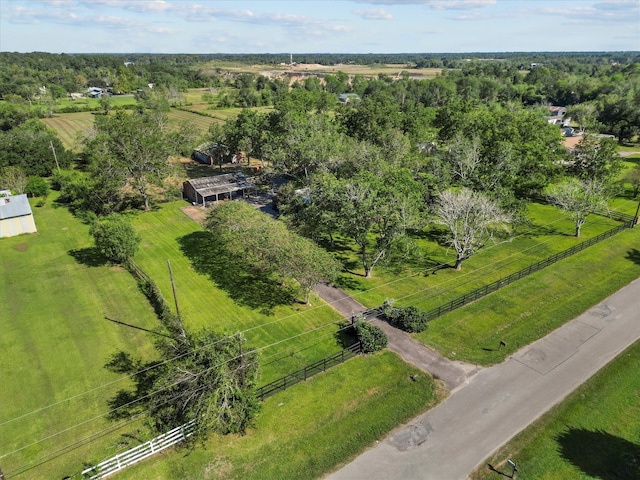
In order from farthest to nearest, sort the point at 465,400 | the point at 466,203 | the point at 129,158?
the point at 129,158, the point at 466,203, the point at 465,400

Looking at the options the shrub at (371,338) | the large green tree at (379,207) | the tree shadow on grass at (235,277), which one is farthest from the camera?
the tree shadow on grass at (235,277)

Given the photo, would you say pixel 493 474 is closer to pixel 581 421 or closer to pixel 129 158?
pixel 581 421

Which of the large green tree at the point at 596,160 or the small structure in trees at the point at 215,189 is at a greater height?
the large green tree at the point at 596,160

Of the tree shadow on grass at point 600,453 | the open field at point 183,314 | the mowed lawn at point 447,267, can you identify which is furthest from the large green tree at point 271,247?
the tree shadow on grass at point 600,453

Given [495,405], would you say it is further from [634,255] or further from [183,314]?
[634,255]

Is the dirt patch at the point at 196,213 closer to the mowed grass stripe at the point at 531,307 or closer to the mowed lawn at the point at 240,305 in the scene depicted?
the mowed lawn at the point at 240,305

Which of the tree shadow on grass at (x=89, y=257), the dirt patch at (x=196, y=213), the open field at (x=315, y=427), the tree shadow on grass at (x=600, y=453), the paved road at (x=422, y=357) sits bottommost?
the tree shadow on grass at (x=600, y=453)

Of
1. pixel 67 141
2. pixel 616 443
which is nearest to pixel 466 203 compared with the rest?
pixel 616 443
